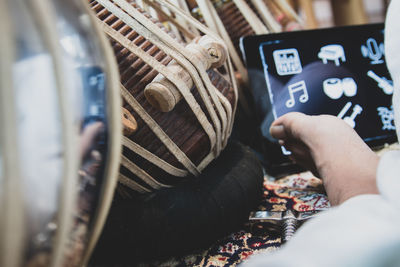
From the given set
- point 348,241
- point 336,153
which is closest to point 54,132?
point 348,241

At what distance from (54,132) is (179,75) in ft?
1.13

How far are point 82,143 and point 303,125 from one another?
0.39 m

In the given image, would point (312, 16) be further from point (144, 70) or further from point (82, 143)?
point (82, 143)

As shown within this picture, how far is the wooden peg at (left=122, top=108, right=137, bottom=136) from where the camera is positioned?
22.5 inches

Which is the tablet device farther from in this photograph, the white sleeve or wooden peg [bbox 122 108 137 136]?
the white sleeve

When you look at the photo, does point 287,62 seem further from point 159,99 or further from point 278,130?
point 159,99

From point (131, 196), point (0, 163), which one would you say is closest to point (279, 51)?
point (131, 196)

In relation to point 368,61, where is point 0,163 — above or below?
above

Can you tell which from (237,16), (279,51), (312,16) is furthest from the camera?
(312,16)

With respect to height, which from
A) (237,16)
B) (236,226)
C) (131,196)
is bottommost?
(236,226)

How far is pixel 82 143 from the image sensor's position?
32 centimetres

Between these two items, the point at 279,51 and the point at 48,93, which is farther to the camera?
the point at 279,51

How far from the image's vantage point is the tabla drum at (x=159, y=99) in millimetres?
623

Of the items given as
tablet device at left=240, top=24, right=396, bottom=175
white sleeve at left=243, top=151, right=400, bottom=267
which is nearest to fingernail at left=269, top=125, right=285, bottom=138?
tablet device at left=240, top=24, right=396, bottom=175
